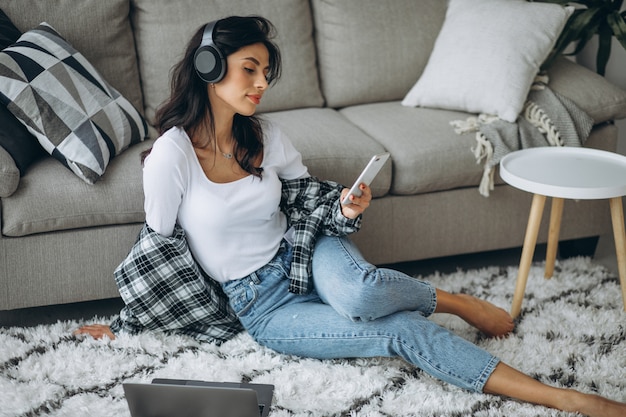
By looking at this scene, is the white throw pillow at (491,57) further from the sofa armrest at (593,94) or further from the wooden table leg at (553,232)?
the wooden table leg at (553,232)

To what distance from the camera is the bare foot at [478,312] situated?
1.94 metres

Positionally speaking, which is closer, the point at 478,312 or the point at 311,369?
the point at 311,369

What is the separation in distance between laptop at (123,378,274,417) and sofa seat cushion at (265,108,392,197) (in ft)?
3.18

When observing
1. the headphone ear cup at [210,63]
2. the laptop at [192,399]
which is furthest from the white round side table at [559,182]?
the laptop at [192,399]

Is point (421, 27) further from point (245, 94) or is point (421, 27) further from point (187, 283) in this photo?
point (187, 283)

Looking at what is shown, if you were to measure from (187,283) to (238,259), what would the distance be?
142 mm

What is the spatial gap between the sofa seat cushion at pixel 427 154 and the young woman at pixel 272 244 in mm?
385

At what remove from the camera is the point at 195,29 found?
255 centimetres

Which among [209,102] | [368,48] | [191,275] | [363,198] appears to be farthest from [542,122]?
[191,275]

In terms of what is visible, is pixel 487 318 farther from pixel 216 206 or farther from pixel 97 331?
pixel 97 331

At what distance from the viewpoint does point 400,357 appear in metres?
1.91

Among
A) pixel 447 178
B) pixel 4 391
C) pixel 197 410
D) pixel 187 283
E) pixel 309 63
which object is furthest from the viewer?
pixel 309 63

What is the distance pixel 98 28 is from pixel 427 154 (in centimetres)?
115

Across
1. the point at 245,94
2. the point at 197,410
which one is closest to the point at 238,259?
the point at 245,94
